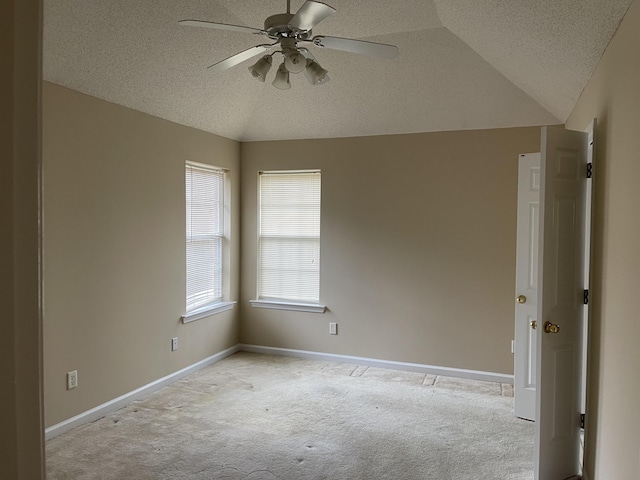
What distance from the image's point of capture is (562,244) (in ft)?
8.69

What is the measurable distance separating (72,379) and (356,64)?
3377 mm

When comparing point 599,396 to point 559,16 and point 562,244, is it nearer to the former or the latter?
point 562,244

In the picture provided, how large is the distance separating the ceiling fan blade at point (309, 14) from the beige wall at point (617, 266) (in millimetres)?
1224

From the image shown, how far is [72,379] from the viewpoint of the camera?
3488 mm

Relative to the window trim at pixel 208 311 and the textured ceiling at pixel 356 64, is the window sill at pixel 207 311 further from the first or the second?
the textured ceiling at pixel 356 64

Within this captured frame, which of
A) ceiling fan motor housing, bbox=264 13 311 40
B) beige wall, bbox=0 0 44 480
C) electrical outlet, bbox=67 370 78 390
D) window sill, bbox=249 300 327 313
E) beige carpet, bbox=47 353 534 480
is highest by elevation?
ceiling fan motor housing, bbox=264 13 311 40

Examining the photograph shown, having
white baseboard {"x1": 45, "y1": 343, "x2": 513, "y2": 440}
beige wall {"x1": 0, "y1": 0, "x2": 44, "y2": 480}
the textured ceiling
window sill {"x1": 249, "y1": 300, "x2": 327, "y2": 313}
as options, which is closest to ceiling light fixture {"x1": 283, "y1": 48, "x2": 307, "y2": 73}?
the textured ceiling

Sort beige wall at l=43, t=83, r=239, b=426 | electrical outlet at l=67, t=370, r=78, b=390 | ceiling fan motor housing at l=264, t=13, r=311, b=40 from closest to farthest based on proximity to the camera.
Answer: ceiling fan motor housing at l=264, t=13, r=311, b=40 < beige wall at l=43, t=83, r=239, b=426 < electrical outlet at l=67, t=370, r=78, b=390

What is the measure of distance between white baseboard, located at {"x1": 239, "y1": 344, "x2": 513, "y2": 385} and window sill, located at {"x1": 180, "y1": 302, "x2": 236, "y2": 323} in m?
0.59

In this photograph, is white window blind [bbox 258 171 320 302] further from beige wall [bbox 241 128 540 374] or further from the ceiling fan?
the ceiling fan

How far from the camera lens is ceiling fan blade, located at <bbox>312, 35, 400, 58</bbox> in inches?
100.0

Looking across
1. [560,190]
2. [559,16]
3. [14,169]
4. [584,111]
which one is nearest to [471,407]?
[560,190]

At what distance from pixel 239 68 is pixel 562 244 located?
306 centimetres

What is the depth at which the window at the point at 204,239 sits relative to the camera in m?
4.82
